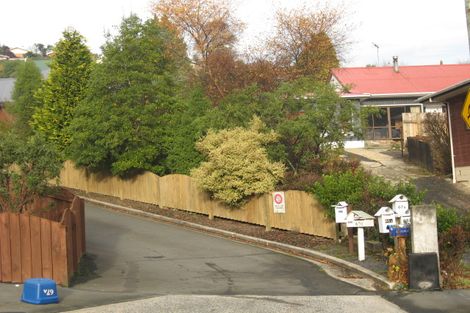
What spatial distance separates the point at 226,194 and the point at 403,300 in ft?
37.6

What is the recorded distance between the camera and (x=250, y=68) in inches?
1485

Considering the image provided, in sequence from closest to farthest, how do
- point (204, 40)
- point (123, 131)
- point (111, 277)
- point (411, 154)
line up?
point (111, 277), point (123, 131), point (411, 154), point (204, 40)

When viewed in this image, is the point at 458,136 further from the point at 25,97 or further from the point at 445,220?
the point at 25,97

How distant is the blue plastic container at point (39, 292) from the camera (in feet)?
35.1

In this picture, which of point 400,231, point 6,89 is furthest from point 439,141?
point 6,89

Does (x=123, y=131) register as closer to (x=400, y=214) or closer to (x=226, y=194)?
(x=226, y=194)

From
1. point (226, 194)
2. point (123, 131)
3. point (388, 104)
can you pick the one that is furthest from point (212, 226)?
point (388, 104)

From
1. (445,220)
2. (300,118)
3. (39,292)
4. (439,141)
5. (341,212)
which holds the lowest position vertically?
(39,292)

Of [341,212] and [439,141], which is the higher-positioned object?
[439,141]

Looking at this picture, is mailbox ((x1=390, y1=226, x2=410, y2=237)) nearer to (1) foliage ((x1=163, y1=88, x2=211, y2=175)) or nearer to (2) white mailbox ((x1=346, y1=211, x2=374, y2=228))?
(2) white mailbox ((x1=346, y1=211, x2=374, y2=228))

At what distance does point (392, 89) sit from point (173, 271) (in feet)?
96.0

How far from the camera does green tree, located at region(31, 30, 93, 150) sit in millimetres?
33438

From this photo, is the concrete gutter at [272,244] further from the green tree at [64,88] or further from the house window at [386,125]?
the house window at [386,125]

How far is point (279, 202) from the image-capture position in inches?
831
